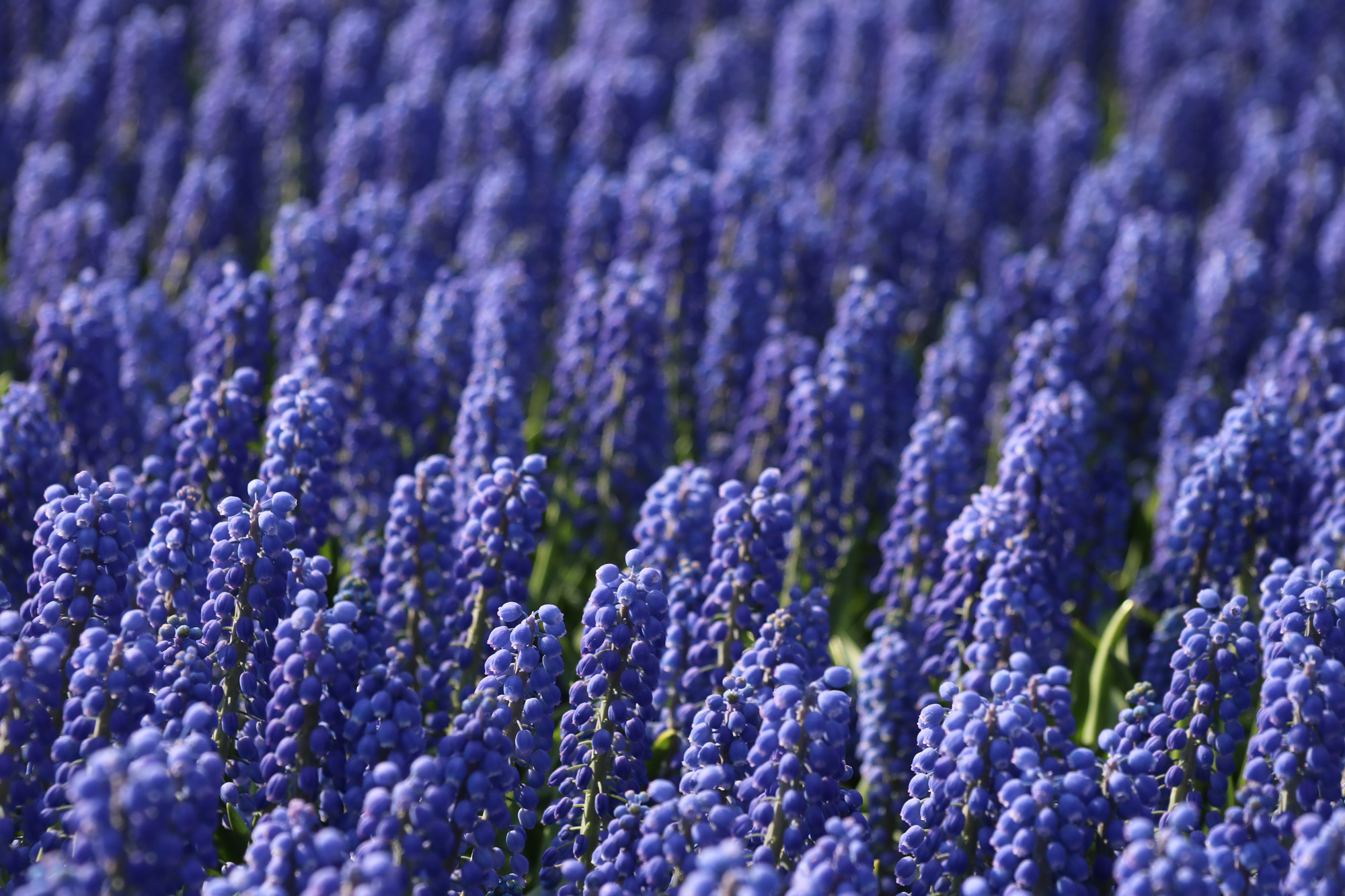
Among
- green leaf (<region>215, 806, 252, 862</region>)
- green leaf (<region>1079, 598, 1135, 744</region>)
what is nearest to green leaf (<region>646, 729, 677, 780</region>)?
green leaf (<region>215, 806, 252, 862</region>)

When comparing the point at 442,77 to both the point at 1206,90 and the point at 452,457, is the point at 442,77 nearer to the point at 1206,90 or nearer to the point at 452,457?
the point at 452,457

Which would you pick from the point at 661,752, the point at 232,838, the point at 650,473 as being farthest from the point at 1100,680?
the point at 232,838

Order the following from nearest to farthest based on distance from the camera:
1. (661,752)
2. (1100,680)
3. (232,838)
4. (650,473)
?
(232,838)
(661,752)
(1100,680)
(650,473)

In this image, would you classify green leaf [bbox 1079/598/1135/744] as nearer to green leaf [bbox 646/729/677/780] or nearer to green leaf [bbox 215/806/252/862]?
green leaf [bbox 646/729/677/780]

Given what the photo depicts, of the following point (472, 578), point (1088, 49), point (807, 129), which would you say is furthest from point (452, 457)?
point (1088, 49)

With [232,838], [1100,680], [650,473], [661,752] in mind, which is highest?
[650,473]

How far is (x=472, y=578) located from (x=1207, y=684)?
3.61 metres

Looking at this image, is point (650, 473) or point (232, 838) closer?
point (232, 838)

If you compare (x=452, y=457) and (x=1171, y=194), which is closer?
(x=452, y=457)

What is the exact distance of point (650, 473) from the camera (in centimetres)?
877

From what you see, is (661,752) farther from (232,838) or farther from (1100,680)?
(1100,680)

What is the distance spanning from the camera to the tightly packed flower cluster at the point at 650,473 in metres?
4.95

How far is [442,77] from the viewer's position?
1515 cm

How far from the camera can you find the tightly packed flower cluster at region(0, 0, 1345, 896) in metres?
4.95
